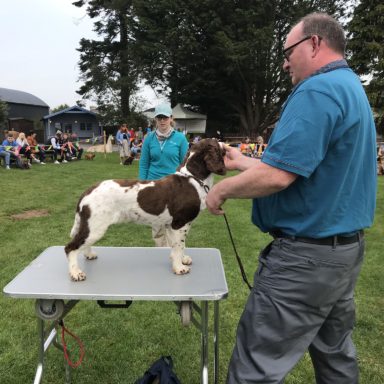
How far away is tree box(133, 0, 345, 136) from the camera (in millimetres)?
31750

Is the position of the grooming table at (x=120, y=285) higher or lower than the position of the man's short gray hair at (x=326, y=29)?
lower

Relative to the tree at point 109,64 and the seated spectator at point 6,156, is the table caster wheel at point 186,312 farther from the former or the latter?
the tree at point 109,64

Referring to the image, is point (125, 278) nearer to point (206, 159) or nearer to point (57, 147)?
point (206, 159)

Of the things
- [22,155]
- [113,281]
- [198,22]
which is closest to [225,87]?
[198,22]

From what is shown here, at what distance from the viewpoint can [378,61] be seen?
86.9 ft

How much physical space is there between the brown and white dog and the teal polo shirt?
1017 mm

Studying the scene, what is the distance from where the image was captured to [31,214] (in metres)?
9.74

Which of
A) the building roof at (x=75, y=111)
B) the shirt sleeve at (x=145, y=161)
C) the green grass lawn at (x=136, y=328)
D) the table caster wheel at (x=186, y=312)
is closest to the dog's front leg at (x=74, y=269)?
the table caster wheel at (x=186, y=312)

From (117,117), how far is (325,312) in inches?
1630

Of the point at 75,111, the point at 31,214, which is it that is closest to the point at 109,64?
the point at 75,111

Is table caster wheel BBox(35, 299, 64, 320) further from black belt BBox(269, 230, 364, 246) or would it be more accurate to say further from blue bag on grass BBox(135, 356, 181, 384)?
black belt BBox(269, 230, 364, 246)

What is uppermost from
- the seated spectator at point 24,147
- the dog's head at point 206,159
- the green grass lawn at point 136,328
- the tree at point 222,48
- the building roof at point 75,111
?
the tree at point 222,48

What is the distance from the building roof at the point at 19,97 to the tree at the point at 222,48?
3160 centimetres

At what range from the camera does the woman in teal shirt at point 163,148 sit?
515 centimetres
